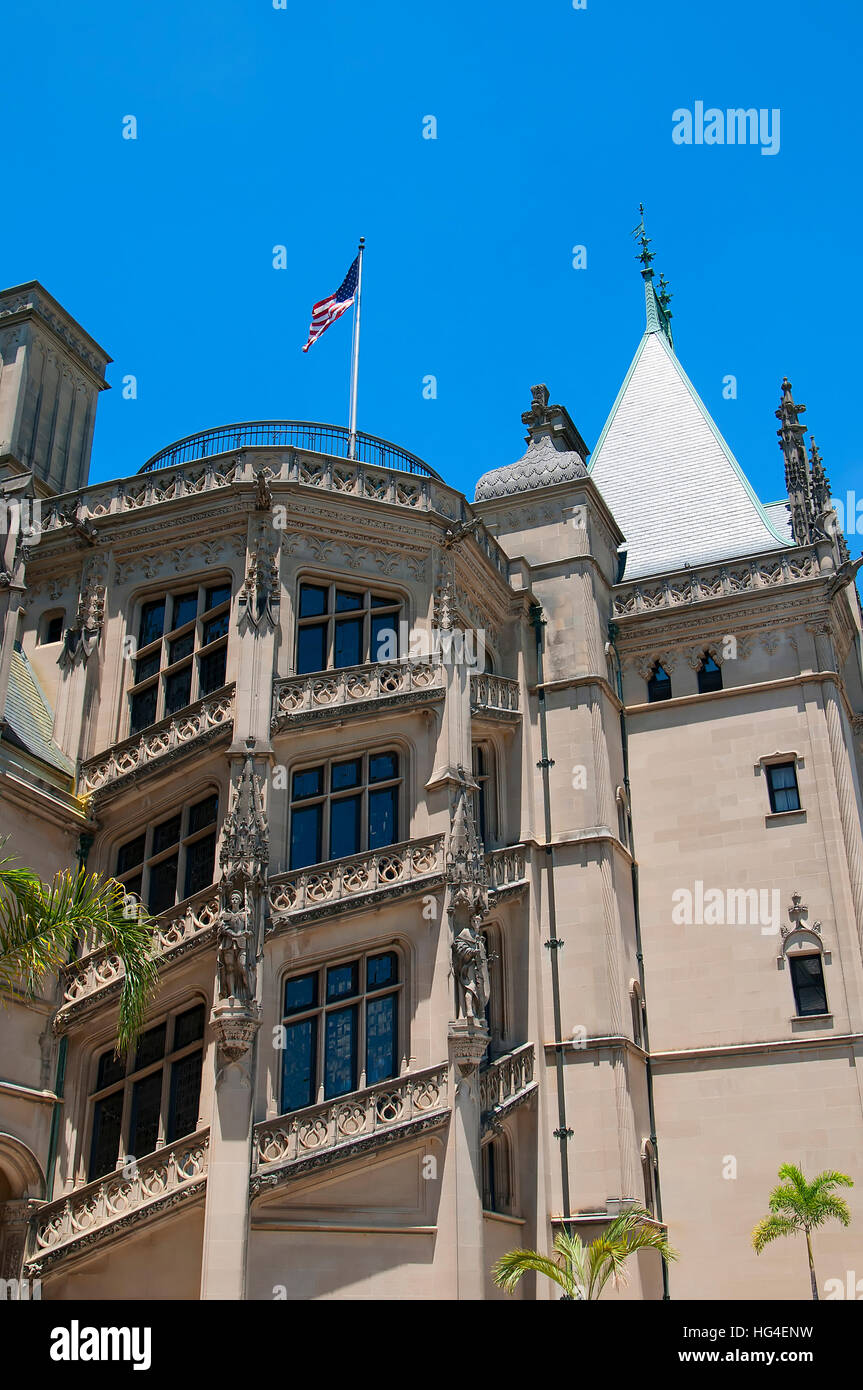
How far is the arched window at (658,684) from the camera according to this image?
31781mm

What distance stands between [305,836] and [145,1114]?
5220 millimetres

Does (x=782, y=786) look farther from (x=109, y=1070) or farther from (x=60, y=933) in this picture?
(x=60, y=933)

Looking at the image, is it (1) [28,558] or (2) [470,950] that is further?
(1) [28,558]

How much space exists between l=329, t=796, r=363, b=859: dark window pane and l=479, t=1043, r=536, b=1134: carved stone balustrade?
4.49 metres

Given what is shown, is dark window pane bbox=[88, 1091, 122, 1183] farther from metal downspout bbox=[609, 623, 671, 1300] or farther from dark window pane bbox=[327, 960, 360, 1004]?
metal downspout bbox=[609, 623, 671, 1300]

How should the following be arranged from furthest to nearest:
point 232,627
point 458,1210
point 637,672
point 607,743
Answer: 1. point 637,672
2. point 607,743
3. point 232,627
4. point 458,1210

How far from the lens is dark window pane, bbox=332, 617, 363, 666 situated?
2488 cm

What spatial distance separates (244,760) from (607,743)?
10.2 m

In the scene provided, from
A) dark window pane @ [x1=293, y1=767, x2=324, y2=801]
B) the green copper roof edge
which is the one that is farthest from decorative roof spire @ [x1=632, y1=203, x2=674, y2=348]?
dark window pane @ [x1=293, y1=767, x2=324, y2=801]

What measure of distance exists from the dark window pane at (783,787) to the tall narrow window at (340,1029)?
1070 cm

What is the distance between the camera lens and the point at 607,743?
2953cm

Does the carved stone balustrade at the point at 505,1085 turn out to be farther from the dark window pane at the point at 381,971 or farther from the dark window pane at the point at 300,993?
the dark window pane at the point at 300,993
